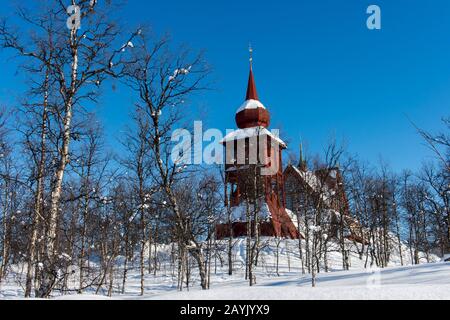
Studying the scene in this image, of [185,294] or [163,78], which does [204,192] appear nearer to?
[163,78]

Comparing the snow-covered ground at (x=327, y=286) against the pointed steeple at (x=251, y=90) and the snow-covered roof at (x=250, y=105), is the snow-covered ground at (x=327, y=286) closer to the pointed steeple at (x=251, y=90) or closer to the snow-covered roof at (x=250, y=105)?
Answer: the snow-covered roof at (x=250, y=105)

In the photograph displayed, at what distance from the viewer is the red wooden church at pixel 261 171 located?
26.4 meters

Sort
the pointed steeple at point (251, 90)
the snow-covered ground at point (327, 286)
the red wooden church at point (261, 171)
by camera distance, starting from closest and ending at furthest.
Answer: the snow-covered ground at point (327, 286)
the red wooden church at point (261, 171)
the pointed steeple at point (251, 90)

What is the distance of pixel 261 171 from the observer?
26.2m

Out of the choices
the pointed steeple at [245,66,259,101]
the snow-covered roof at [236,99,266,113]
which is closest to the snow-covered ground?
Result: the snow-covered roof at [236,99,266,113]

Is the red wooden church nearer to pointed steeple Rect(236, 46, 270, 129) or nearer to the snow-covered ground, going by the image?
pointed steeple Rect(236, 46, 270, 129)

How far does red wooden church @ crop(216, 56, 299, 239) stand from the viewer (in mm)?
26391

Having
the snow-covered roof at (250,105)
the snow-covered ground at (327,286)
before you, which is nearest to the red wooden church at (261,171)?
the snow-covered roof at (250,105)

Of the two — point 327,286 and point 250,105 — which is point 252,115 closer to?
point 250,105

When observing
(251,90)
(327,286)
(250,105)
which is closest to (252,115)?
(250,105)

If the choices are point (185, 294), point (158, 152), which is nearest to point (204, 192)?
point (158, 152)

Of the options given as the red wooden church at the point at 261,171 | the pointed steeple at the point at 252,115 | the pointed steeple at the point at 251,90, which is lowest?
the red wooden church at the point at 261,171

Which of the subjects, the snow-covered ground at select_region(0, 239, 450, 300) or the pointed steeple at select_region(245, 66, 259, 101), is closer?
the snow-covered ground at select_region(0, 239, 450, 300)

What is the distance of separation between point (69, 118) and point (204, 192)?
17.0m
